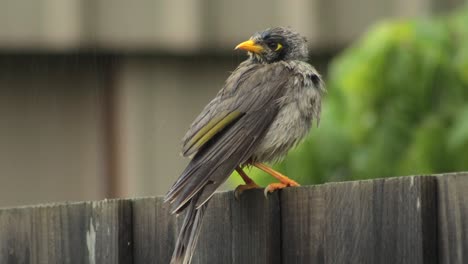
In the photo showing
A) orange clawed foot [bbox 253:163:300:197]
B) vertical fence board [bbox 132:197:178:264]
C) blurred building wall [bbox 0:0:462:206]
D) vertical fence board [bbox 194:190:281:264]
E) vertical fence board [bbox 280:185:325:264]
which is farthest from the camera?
blurred building wall [bbox 0:0:462:206]

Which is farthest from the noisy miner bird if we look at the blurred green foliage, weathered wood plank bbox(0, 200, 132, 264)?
the blurred green foliage

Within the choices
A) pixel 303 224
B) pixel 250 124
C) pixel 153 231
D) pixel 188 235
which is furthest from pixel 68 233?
pixel 303 224

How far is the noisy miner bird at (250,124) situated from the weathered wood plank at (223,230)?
7cm


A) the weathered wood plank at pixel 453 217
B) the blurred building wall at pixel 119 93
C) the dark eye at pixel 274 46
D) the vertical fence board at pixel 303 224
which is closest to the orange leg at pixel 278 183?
the vertical fence board at pixel 303 224

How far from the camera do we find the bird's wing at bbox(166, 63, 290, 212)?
4348 millimetres

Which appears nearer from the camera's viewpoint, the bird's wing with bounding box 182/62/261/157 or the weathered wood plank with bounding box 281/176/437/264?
the weathered wood plank with bounding box 281/176/437/264

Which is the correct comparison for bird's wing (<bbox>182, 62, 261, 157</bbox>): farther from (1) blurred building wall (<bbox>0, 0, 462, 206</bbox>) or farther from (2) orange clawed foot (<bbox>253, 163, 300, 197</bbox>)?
(1) blurred building wall (<bbox>0, 0, 462, 206</bbox>)

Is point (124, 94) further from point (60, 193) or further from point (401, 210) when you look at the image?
point (401, 210)

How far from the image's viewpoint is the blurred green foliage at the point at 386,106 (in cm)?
675

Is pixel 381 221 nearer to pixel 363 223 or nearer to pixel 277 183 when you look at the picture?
pixel 363 223

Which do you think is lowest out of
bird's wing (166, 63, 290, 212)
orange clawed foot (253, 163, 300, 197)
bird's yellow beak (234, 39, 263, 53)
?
orange clawed foot (253, 163, 300, 197)

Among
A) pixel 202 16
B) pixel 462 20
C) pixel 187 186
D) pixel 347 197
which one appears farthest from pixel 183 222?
pixel 202 16

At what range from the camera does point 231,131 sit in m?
4.79

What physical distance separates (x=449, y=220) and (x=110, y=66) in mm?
5049
